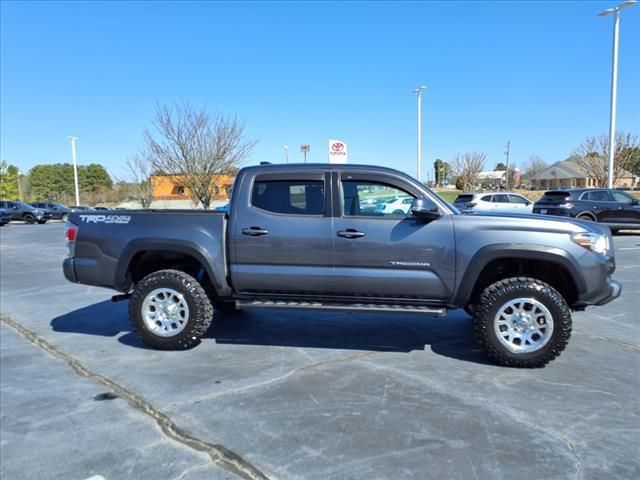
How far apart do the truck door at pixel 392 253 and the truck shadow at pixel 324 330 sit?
0.39 m

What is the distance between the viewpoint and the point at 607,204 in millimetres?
16406

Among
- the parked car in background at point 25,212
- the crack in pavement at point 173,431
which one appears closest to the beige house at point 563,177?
the parked car in background at point 25,212

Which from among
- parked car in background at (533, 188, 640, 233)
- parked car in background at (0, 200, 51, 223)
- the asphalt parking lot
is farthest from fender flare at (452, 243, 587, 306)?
parked car in background at (0, 200, 51, 223)

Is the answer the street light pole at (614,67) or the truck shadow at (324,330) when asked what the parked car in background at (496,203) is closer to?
the street light pole at (614,67)

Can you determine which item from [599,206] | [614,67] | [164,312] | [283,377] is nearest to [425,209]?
[283,377]

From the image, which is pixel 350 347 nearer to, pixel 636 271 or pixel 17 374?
pixel 17 374

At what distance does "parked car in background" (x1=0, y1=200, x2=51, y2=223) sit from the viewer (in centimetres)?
3338

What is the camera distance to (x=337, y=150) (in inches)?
379

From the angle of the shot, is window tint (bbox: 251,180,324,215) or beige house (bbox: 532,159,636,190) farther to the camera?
beige house (bbox: 532,159,636,190)

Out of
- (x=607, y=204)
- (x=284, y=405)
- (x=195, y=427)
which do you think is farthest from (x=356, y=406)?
(x=607, y=204)

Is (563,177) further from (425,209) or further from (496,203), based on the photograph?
A: (425,209)

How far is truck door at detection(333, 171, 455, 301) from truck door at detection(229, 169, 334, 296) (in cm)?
16

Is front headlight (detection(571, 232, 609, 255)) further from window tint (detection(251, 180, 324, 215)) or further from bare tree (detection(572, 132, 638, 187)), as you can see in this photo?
bare tree (detection(572, 132, 638, 187))

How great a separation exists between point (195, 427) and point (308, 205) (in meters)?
2.39
